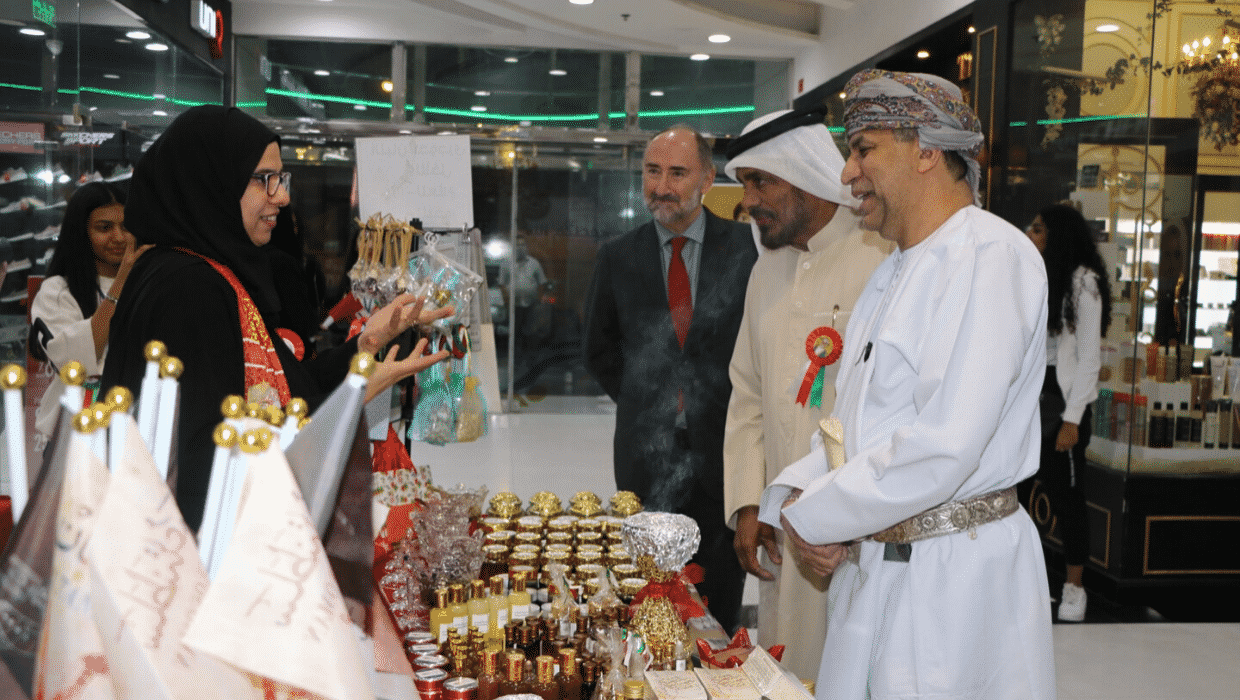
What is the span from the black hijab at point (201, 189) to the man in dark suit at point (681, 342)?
152 centimetres

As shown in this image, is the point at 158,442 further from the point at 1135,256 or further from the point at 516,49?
the point at 516,49

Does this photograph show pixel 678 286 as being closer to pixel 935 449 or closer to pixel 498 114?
Answer: pixel 935 449

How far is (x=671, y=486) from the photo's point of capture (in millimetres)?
3029

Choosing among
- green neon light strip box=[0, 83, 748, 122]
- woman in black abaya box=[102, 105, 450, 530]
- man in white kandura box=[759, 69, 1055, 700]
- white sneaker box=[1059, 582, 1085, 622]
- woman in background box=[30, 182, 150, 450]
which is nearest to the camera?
woman in black abaya box=[102, 105, 450, 530]

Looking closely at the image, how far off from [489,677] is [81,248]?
9.70 ft

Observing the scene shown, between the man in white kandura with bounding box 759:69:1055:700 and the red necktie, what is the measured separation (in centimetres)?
125

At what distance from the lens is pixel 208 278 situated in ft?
5.18

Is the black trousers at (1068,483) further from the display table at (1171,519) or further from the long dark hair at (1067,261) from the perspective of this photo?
the long dark hair at (1067,261)

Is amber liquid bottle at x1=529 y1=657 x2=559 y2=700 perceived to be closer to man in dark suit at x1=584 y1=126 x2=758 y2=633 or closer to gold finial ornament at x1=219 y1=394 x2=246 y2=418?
gold finial ornament at x1=219 y1=394 x2=246 y2=418

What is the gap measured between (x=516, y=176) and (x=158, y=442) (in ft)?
30.3

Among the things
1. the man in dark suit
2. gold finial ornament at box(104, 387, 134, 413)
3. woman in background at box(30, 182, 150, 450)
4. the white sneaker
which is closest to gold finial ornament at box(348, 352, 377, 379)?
gold finial ornament at box(104, 387, 134, 413)

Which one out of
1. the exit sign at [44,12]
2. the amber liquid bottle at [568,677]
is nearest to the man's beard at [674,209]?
the amber liquid bottle at [568,677]

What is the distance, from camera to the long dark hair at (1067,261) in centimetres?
472

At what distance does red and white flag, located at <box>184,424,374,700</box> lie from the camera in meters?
0.80
